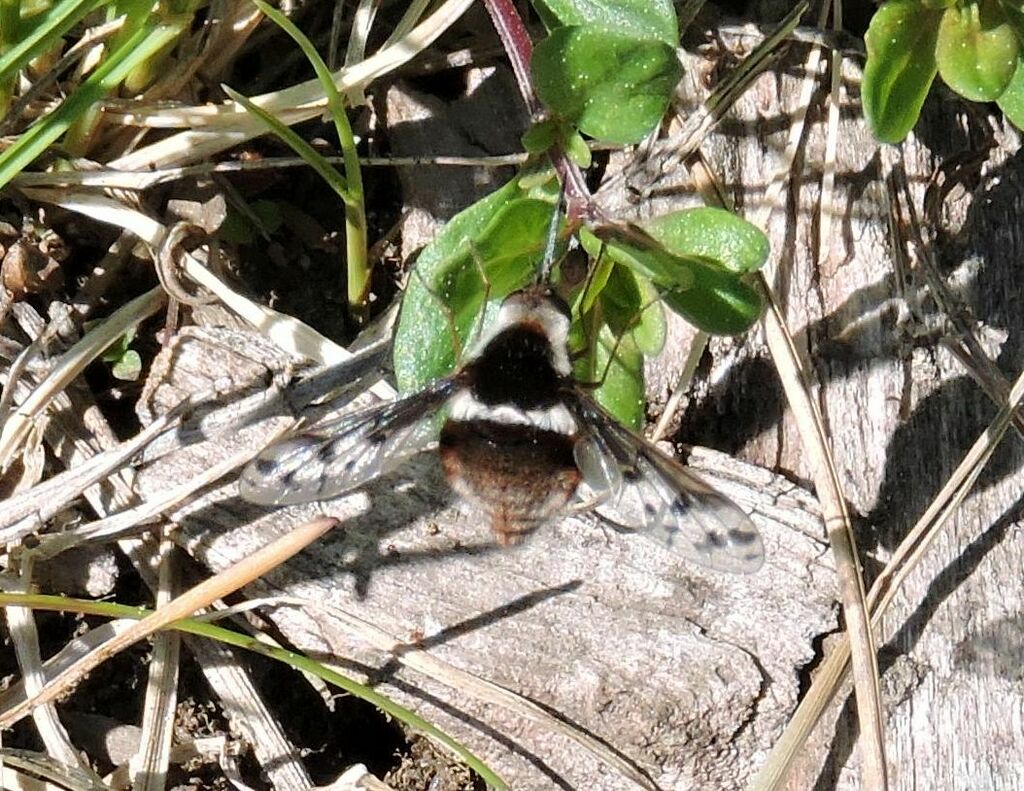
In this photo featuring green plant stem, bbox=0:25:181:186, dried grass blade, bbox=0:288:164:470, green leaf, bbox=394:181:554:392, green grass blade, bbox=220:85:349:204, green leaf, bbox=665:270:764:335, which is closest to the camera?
green leaf, bbox=665:270:764:335

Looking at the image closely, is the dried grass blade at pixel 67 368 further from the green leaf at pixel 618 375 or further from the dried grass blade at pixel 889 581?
the dried grass blade at pixel 889 581

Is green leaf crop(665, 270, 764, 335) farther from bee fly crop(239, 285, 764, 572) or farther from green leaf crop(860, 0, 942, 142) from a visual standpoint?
green leaf crop(860, 0, 942, 142)

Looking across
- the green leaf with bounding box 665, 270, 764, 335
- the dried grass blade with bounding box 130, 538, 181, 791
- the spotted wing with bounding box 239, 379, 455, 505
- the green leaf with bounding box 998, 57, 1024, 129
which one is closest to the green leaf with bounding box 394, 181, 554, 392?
the spotted wing with bounding box 239, 379, 455, 505

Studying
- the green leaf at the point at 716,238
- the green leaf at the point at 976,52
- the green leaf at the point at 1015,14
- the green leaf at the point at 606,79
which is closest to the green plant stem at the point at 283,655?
the green leaf at the point at 716,238

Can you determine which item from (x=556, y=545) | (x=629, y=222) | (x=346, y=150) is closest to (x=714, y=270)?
(x=629, y=222)

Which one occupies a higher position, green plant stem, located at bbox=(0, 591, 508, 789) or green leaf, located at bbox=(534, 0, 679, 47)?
green leaf, located at bbox=(534, 0, 679, 47)

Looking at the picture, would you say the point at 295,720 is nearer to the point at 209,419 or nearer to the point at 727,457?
the point at 209,419

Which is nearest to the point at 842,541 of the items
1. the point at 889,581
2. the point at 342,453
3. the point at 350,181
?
the point at 889,581
